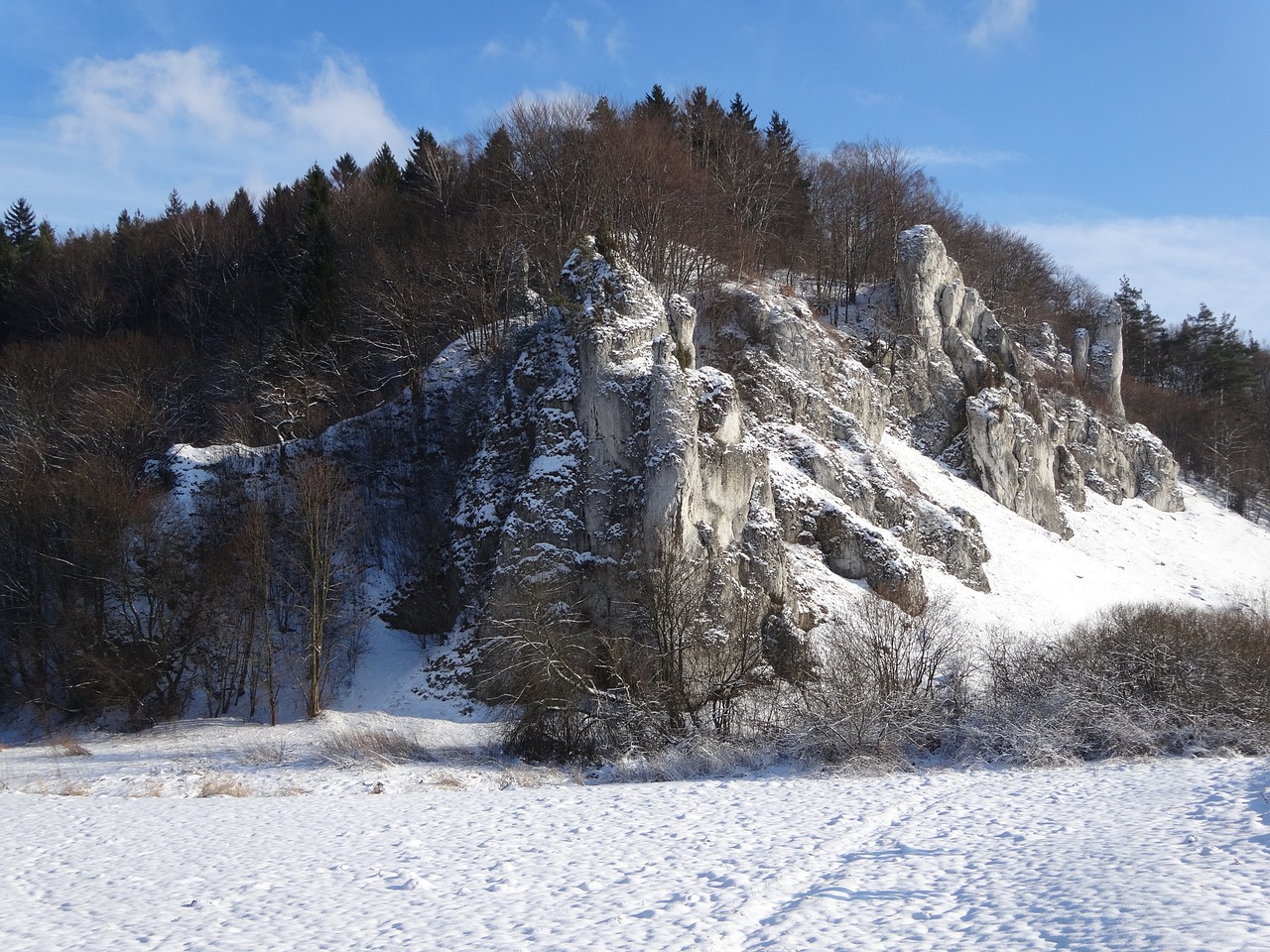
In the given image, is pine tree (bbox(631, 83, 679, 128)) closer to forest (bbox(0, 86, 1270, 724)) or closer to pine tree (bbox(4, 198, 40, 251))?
forest (bbox(0, 86, 1270, 724))

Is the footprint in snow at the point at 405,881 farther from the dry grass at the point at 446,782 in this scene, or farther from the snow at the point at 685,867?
the dry grass at the point at 446,782

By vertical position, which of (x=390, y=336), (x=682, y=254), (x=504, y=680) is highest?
(x=682, y=254)

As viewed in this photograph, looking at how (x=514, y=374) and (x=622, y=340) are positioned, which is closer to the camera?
(x=622, y=340)

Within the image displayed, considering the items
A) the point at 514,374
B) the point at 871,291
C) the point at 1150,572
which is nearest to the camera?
the point at 514,374

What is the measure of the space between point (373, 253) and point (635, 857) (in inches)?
1302

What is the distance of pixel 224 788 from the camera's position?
1850 centimetres

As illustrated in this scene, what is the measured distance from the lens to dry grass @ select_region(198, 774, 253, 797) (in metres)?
18.2

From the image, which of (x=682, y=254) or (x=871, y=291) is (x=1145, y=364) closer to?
(x=871, y=291)

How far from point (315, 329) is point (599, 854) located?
3138cm

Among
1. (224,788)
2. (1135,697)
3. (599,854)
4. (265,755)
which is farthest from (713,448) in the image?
(224,788)

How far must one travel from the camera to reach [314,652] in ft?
80.1

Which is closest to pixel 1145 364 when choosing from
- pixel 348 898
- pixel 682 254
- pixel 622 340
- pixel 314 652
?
pixel 682 254

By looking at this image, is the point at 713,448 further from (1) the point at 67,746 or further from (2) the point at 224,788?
(1) the point at 67,746

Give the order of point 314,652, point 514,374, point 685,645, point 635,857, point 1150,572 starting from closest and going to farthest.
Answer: point 635,857
point 685,645
point 314,652
point 514,374
point 1150,572
